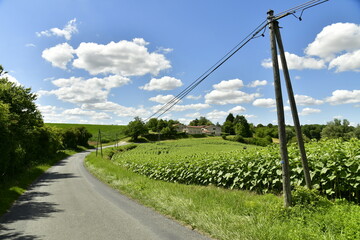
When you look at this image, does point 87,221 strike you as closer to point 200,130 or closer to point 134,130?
point 134,130

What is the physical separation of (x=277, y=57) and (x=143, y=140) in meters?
89.9

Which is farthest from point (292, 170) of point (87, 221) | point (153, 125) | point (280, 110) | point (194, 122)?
point (194, 122)

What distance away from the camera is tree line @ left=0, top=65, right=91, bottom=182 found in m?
16.7

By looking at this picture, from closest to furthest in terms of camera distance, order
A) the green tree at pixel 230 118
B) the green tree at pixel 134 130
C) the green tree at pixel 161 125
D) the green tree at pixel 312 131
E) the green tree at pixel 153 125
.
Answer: the green tree at pixel 134 130 → the green tree at pixel 161 125 → the green tree at pixel 312 131 → the green tree at pixel 153 125 → the green tree at pixel 230 118

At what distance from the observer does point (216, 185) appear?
13.0 m

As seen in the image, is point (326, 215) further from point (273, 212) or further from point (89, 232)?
point (89, 232)

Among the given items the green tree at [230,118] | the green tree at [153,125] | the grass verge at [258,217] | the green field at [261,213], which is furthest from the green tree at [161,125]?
the grass verge at [258,217]

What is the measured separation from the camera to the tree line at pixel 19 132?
16658 millimetres

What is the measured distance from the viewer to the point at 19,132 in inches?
883

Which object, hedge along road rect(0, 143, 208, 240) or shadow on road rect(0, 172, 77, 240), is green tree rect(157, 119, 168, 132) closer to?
shadow on road rect(0, 172, 77, 240)

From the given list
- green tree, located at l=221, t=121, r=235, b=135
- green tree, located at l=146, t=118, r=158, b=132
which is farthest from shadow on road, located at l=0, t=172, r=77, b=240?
green tree, located at l=221, t=121, r=235, b=135

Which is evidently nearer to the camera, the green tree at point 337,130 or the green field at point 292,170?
the green field at point 292,170

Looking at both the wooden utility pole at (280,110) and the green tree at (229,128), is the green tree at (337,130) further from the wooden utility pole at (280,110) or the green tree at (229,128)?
the wooden utility pole at (280,110)

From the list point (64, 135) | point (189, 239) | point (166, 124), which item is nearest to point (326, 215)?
point (189, 239)
